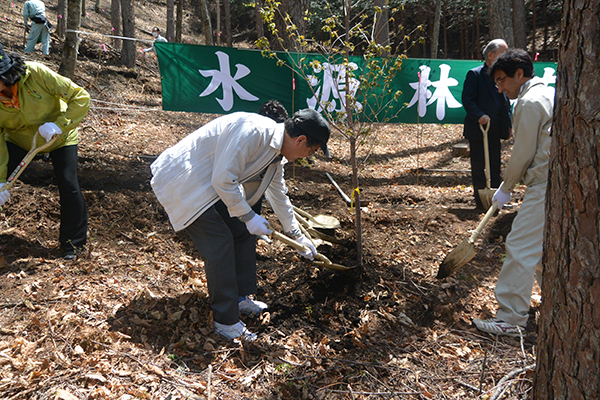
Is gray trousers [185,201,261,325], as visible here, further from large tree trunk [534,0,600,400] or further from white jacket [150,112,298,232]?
large tree trunk [534,0,600,400]

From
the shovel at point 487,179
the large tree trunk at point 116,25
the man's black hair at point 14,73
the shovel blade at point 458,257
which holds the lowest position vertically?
the shovel blade at point 458,257

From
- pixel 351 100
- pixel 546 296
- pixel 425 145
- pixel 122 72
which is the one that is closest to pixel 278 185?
pixel 351 100

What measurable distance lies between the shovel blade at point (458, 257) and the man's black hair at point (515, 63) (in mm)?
1369

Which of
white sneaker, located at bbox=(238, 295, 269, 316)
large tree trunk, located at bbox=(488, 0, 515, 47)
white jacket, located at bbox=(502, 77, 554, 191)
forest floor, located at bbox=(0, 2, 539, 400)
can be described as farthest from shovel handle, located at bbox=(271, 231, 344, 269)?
large tree trunk, located at bbox=(488, 0, 515, 47)

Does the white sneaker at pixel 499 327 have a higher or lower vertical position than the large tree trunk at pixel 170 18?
lower

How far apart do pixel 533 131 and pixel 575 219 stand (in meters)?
1.45

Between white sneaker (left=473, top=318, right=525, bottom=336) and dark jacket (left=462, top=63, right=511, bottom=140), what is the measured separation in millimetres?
2873

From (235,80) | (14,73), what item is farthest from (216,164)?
(235,80)

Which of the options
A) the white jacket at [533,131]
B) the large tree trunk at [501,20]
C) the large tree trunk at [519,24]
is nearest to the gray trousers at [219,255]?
the white jacket at [533,131]

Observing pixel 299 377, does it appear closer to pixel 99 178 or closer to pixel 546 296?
pixel 546 296

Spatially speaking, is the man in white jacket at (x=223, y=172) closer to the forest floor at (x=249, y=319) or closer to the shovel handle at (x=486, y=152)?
the forest floor at (x=249, y=319)

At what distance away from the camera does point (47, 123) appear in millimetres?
3484

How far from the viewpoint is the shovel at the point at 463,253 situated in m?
3.37

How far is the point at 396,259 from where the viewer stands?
4414 mm
